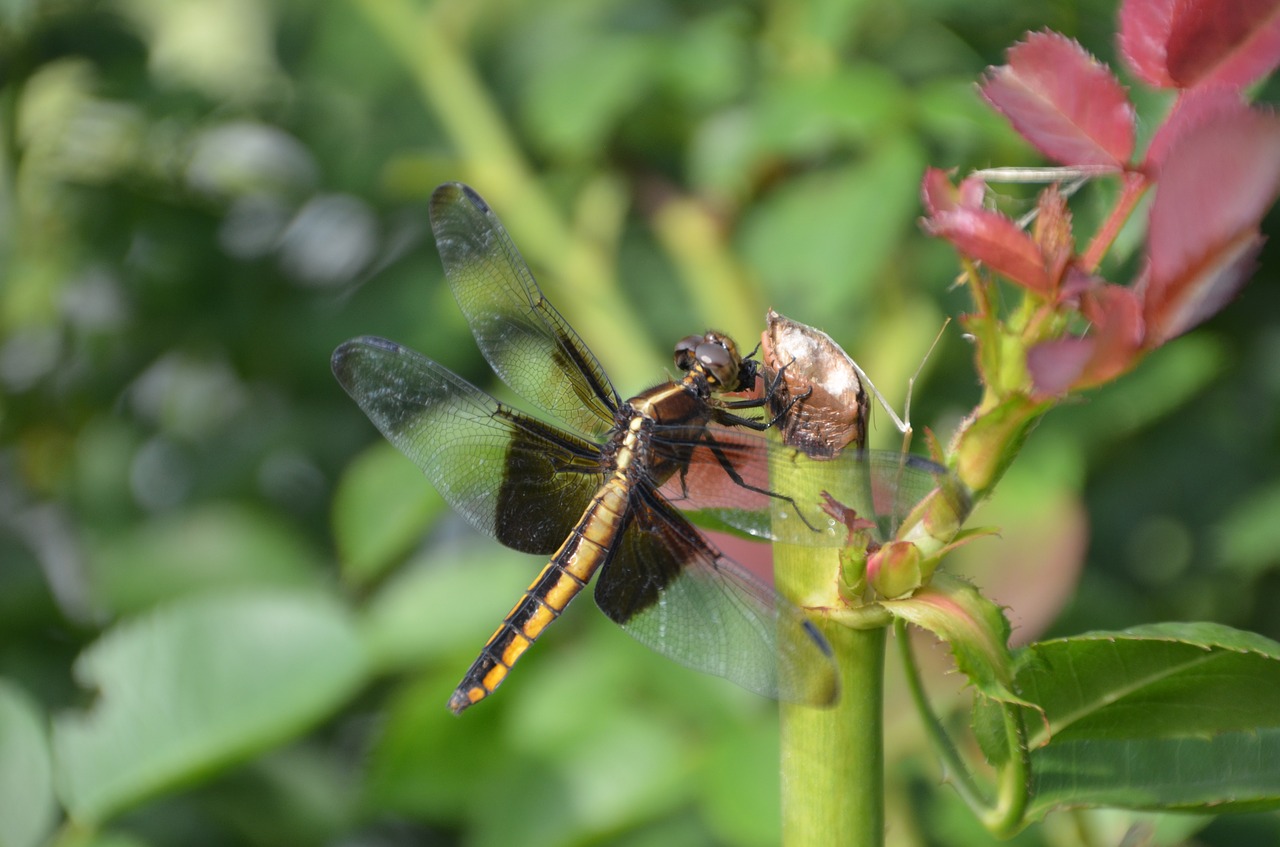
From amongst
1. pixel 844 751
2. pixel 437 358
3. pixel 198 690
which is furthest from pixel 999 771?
pixel 437 358

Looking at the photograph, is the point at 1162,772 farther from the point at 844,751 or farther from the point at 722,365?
the point at 722,365

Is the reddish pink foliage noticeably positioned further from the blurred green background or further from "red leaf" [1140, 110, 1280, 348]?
the blurred green background

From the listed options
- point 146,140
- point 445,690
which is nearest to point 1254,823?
point 445,690

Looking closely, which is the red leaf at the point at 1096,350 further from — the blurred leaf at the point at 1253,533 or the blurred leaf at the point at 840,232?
the blurred leaf at the point at 1253,533

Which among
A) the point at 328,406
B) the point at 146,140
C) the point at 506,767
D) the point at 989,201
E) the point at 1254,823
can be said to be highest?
the point at 146,140

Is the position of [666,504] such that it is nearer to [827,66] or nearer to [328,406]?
[827,66]
